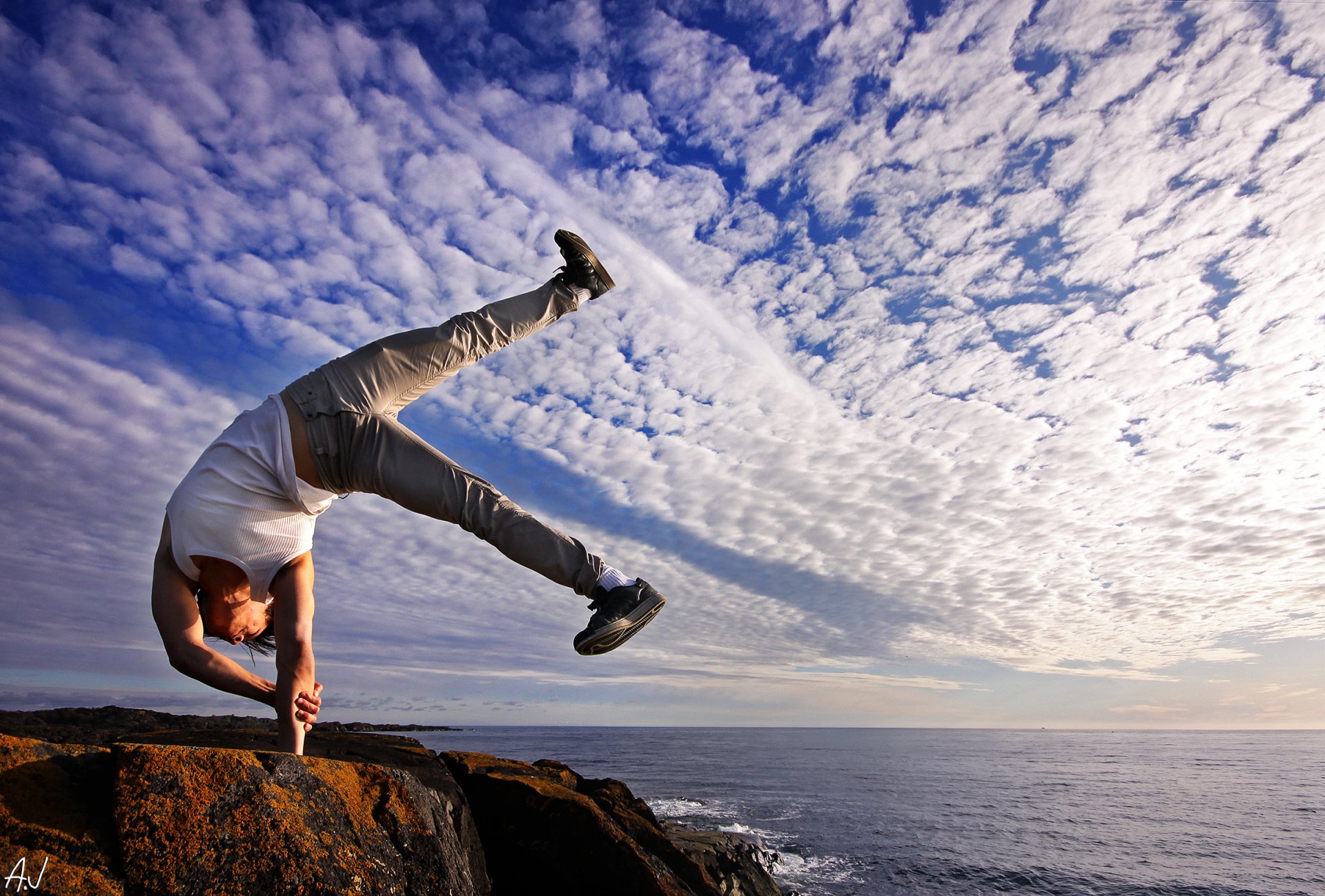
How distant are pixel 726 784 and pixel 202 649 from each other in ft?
118

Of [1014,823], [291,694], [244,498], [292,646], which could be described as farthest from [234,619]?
[1014,823]

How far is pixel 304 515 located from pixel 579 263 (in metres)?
1.94

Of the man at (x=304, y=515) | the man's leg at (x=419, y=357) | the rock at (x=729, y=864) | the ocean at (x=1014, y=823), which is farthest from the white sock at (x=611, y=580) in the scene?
the ocean at (x=1014, y=823)

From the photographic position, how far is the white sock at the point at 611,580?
3230 millimetres

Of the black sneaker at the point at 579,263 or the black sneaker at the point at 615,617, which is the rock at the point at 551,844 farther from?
the black sneaker at the point at 579,263

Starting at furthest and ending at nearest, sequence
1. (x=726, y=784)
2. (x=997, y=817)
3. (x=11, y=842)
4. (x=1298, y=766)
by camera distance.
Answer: (x=1298, y=766), (x=726, y=784), (x=997, y=817), (x=11, y=842)

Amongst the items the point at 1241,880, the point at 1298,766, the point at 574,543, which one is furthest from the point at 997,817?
the point at 1298,766

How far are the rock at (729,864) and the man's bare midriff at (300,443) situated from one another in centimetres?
901

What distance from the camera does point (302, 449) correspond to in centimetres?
303

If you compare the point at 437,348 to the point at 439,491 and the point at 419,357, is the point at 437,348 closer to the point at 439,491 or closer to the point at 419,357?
the point at 419,357

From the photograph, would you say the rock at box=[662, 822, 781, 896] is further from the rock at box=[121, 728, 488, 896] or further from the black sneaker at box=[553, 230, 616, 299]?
the black sneaker at box=[553, 230, 616, 299]

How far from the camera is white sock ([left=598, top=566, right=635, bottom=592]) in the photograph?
3.23 meters

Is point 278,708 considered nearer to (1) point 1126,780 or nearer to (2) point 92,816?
(2) point 92,816

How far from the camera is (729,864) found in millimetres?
11391
